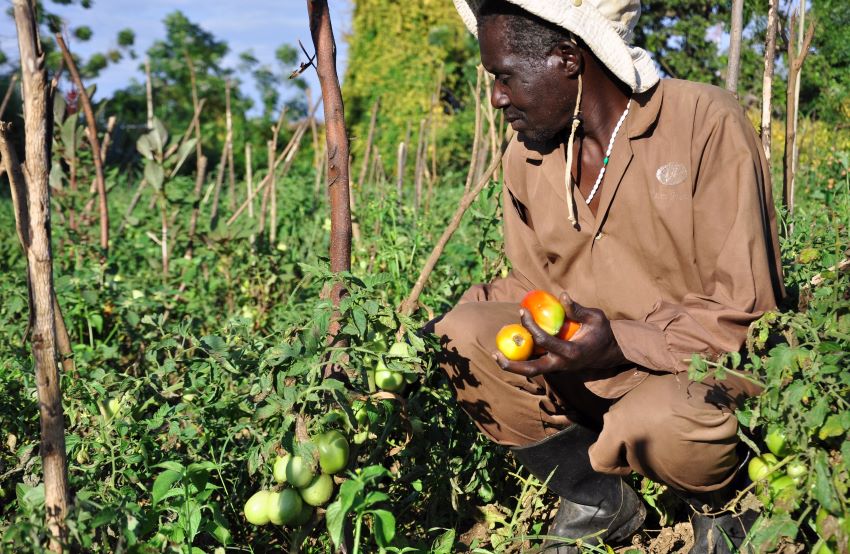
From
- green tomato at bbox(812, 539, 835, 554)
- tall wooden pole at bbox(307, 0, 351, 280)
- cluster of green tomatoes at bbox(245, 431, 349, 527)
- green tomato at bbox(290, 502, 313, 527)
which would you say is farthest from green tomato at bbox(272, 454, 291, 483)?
green tomato at bbox(812, 539, 835, 554)

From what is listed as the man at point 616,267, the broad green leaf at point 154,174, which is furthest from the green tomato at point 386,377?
the broad green leaf at point 154,174

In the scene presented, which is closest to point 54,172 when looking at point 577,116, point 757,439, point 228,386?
point 228,386

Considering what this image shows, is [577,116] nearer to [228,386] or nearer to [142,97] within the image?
[228,386]

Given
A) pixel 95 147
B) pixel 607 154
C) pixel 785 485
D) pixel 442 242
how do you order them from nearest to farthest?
pixel 785 485
pixel 607 154
pixel 442 242
pixel 95 147

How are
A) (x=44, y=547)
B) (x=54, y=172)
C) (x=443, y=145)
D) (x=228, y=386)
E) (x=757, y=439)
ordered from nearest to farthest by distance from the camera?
(x=44, y=547) → (x=757, y=439) → (x=228, y=386) → (x=54, y=172) → (x=443, y=145)

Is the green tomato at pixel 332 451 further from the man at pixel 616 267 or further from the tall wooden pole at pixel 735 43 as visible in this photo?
the tall wooden pole at pixel 735 43

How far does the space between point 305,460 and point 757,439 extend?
43.7 inches

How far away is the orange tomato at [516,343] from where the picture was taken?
211 centimetres

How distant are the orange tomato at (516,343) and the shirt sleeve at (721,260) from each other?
220 millimetres

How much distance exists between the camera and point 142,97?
1634 centimetres

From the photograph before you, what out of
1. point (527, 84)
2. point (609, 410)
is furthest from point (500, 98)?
point (609, 410)

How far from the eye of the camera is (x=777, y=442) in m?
1.82

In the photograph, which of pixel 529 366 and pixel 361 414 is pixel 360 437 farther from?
pixel 529 366

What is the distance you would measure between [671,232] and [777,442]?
1.93 ft
